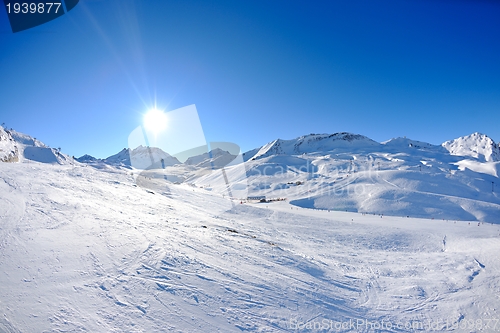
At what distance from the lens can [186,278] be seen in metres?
6.79

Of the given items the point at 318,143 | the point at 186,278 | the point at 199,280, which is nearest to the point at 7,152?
the point at 186,278

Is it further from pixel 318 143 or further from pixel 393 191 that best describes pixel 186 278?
pixel 318 143

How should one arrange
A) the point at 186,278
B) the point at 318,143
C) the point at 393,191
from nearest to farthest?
1. the point at 186,278
2. the point at 393,191
3. the point at 318,143

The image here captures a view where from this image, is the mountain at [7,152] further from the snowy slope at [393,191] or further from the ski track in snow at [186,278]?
the snowy slope at [393,191]

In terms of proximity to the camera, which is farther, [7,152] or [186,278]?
[7,152]

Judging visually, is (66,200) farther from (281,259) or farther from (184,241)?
(281,259)

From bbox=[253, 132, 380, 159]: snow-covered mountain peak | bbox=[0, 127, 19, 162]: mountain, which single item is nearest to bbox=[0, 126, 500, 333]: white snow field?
bbox=[0, 127, 19, 162]: mountain

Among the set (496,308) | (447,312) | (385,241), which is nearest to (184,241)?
(447,312)

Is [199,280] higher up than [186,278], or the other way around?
[186,278]

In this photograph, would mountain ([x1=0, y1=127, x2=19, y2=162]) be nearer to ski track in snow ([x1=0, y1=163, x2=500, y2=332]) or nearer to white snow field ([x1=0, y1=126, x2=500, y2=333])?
ski track in snow ([x1=0, y1=163, x2=500, y2=332])

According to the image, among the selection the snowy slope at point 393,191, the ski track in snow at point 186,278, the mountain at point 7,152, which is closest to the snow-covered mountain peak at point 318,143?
the snowy slope at point 393,191

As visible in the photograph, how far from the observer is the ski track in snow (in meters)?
4.88

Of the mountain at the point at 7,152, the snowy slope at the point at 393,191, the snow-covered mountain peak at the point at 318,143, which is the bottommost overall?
the snowy slope at the point at 393,191

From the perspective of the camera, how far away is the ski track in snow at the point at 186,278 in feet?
16.0
